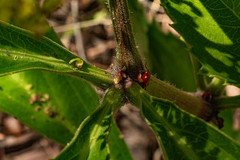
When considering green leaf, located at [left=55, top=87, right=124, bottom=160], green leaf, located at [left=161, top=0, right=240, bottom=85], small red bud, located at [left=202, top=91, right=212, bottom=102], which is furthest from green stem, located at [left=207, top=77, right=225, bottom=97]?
green leaf, located at [left=55, top=87, right=124, bottom=160]

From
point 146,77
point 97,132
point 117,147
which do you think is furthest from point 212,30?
point 117,147

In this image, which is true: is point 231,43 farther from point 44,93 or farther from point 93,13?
point 93,13

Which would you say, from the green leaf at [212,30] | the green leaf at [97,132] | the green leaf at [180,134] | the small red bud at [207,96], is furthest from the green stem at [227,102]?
the green leaf at [97,132]

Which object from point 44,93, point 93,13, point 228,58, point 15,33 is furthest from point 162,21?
point 15,33

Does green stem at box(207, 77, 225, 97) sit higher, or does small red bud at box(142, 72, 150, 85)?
small red bud at box(142, 72, 150, 85)

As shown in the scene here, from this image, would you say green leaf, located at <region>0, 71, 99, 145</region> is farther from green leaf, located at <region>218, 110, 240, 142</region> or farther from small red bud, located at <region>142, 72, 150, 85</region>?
green leaf, located at <region>218, 110, 240, 142</region>

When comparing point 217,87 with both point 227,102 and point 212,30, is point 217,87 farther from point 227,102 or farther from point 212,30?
point 212,30
